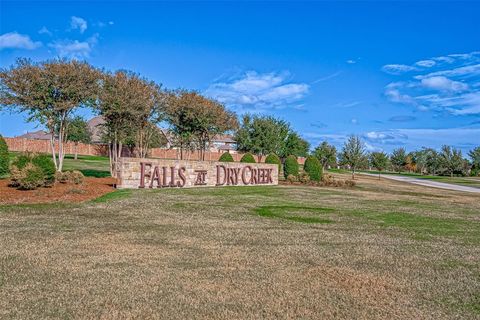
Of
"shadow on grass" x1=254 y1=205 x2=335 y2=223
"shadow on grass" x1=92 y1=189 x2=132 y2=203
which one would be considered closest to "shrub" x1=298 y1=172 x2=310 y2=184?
"shadow on grass" x1=254 y1=205 x2=335 y2=223

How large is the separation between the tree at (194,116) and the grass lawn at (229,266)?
24176 millimetres

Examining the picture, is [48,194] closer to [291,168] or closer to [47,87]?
[47,87]

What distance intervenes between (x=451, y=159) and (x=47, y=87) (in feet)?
189

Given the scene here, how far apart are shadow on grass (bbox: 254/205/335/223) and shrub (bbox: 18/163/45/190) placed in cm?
834

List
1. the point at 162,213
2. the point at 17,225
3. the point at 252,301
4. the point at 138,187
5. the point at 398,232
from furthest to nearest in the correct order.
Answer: the point at 138,187, the point at 162,213, the point at 398,232, the point at 17,225, the point at 252,301

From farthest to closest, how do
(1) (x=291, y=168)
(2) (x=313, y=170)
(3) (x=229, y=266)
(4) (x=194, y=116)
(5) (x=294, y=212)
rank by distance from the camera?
(4) (x=194, y=116) → (1) (x=291, y=168) → (2) (x=313, y=170) → (5) (x=294, y=212) → (3) (x=229, y=266)

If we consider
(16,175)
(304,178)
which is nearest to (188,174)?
(16,175)

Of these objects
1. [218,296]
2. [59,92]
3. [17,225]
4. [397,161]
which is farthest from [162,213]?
[397,161]

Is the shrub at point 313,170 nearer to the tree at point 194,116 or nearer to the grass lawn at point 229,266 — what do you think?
the tree at point 194,116

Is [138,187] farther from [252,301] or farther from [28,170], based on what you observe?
[252,301]

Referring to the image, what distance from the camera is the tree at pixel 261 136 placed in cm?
5400

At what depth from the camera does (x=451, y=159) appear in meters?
62.6

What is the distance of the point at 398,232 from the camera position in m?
10.6

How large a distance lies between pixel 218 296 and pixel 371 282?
7.29 feet
